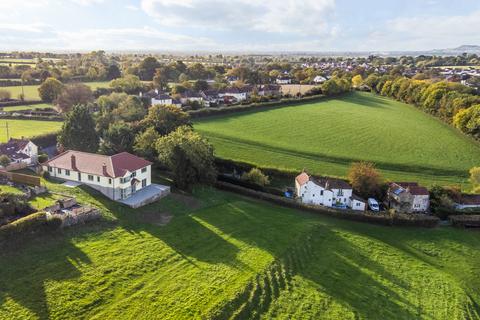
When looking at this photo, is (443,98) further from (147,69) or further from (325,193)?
(147,69)

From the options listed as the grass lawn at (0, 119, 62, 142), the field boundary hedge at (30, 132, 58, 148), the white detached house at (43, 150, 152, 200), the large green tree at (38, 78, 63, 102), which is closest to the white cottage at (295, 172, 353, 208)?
the white detached house at (43, 150, 152, 200)

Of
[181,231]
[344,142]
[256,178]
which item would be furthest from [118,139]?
[344,142]

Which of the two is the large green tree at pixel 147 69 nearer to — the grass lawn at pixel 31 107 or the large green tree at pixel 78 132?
the grass lawn at pixel 31 107

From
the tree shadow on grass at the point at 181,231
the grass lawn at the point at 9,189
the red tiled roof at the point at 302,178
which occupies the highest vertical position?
the grass lawn at the point at 9,189

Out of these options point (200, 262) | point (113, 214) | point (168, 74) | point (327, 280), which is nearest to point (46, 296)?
point (200, 262)

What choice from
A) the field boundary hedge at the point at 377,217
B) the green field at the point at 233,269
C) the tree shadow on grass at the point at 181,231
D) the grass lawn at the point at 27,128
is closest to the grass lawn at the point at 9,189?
the green field at the point at 233,269

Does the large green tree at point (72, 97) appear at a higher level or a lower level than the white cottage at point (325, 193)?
higher
